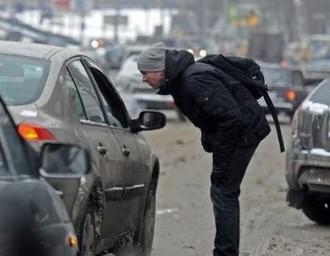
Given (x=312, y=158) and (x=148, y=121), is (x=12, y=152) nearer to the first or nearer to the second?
(x=148, y=121)

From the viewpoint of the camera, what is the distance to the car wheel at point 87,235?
21.8 feet

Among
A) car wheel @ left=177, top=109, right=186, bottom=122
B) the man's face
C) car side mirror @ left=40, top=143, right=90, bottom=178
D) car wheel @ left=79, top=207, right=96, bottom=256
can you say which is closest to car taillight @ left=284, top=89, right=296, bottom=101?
car wheel @ left=177, top=109, right=186, bottom=122

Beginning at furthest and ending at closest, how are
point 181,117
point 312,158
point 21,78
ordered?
1. point 181,117
2. point 312,158
3. point 21,78

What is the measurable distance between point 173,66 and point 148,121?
2.82ft

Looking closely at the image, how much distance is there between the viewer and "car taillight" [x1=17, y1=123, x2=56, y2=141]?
243 inches

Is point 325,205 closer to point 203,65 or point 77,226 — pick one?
point 203,65

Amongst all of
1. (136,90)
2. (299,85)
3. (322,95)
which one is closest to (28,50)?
(322,95)

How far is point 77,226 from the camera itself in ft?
21.3

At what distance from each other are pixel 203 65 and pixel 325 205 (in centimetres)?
413

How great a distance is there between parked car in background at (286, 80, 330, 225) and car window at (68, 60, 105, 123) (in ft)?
12.0

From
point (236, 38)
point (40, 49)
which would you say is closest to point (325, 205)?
point (40, 49)

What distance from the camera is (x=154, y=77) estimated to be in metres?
7.77

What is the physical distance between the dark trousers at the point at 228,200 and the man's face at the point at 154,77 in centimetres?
66

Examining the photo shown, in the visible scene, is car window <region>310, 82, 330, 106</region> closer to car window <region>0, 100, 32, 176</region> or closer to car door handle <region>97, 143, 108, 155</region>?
car door handle <region>97, 143, 108, 155</region>
